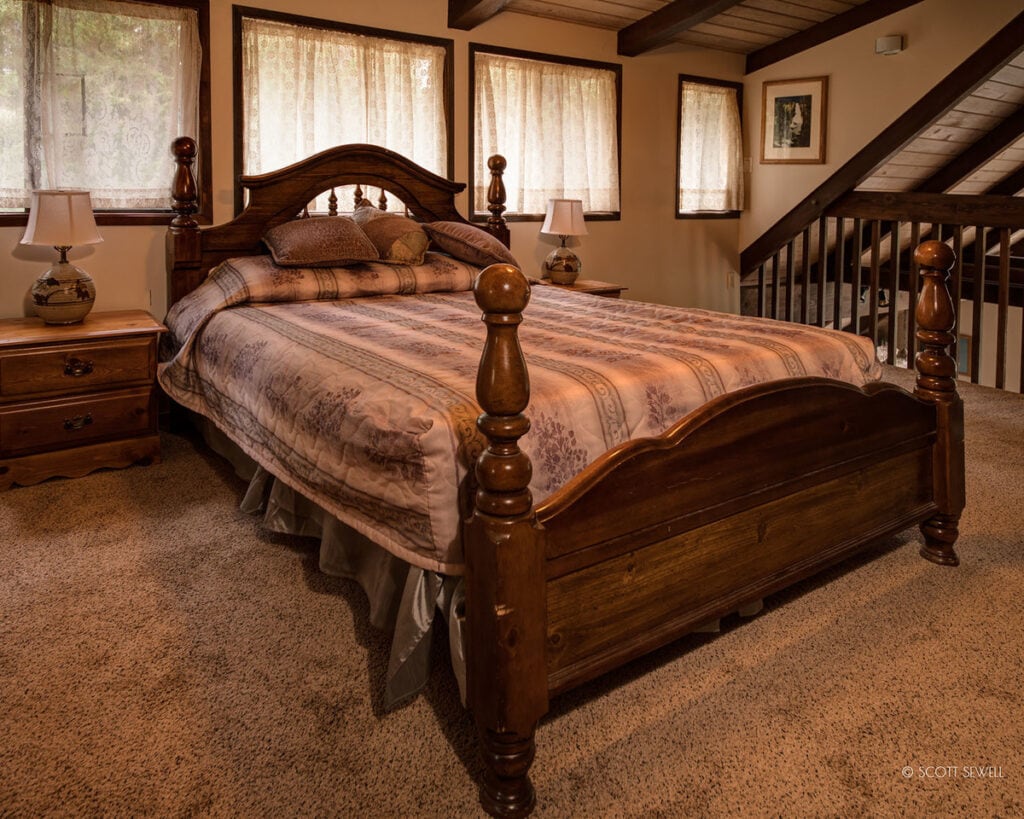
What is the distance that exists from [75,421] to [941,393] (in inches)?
118

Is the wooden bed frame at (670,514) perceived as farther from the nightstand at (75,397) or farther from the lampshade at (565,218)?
the lampshade at (565,218)

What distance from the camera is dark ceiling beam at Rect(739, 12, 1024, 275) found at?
171 inches

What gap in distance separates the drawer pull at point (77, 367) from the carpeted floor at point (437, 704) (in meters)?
0.81

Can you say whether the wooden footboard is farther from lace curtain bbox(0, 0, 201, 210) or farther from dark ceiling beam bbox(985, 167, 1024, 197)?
dark ceiling beam bbox(985, 167, 1024, 197)

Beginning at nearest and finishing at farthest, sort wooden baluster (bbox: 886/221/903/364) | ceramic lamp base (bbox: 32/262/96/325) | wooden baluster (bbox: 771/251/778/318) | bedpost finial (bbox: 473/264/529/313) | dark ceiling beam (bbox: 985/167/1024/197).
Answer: bedpost finial (bbox: 473/264/529/313)
ceramic lamp base (bbox: 32/262/96/325)
wooden baluster (bbox: 886/221/903/364)
wooden baluster (bbox: 771/251/778/318)
dark ceiling beam (bbox: 985/167/1024/197)

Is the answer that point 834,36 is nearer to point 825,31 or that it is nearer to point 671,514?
point 825,31

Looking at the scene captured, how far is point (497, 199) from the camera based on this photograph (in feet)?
14.8

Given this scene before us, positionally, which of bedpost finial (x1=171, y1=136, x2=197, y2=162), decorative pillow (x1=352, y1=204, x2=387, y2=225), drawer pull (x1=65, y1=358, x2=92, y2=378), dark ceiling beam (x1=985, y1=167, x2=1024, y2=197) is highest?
dark ceiling beam (x1=985, y1=167, x2=1024, y2=197)

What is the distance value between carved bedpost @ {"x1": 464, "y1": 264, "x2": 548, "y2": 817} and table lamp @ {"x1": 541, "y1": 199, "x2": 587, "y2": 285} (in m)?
3.42

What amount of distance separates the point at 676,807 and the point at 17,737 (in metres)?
1.29

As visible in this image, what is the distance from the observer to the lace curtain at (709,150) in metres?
5.55

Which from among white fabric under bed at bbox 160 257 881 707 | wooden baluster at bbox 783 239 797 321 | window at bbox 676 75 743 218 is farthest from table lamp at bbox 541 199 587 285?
wooden baluster at bbox 783 239 797 321

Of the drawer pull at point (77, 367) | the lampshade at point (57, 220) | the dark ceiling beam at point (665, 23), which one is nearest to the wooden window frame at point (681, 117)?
the dark ceiling beam at point (665, 23)

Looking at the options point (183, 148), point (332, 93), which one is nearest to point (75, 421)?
point (183, 148)
